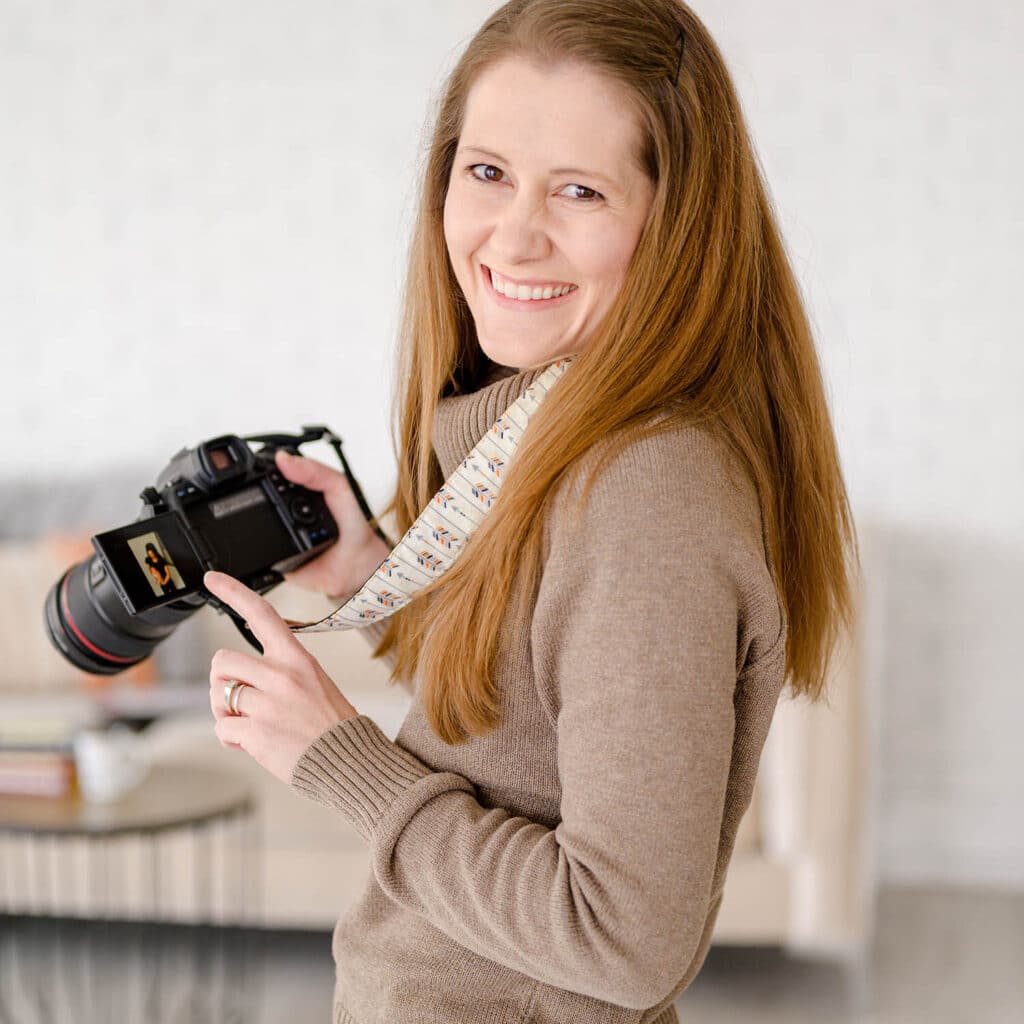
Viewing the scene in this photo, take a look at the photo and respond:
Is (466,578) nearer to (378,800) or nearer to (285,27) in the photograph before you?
(378,800)

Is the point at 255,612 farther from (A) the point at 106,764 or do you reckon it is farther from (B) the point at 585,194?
(A) the point at 106,764

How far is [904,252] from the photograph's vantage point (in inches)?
118

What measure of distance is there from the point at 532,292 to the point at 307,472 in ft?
1.13

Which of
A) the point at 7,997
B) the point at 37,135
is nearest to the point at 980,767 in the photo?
the point at 7,997

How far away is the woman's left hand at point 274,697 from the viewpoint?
30.8 inches

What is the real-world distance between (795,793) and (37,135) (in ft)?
8.35

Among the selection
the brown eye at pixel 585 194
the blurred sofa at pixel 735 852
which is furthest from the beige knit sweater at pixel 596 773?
the blurred sofa at pixel 735 852

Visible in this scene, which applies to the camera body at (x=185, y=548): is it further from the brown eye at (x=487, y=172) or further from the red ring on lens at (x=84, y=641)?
the brown eye at (x=487, y=172)

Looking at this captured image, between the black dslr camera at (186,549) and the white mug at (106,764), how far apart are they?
1.20 m

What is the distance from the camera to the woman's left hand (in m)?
0.78

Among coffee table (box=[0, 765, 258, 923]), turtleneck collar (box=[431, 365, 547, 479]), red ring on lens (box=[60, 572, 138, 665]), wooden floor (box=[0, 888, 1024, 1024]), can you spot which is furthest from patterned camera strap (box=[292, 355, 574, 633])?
wooden floor (box=[0, 888, 1024, 1024])

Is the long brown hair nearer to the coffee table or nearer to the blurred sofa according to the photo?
the coffee table

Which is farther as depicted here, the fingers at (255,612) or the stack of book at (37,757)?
the stack of book at (37,757)

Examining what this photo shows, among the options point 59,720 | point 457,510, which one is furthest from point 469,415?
point 59,720
